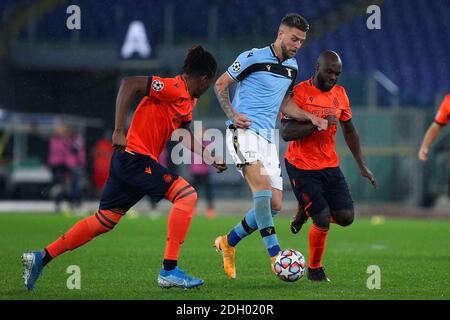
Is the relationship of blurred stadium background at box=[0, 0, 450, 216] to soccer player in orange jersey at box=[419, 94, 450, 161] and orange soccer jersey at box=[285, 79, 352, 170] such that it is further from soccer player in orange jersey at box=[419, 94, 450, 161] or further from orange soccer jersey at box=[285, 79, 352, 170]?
orange soccer jersey at box=[285, 79, 352, 170]

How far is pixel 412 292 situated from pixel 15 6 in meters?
25.6

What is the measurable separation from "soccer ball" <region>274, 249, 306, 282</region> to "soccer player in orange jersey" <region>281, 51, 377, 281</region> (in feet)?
2.25

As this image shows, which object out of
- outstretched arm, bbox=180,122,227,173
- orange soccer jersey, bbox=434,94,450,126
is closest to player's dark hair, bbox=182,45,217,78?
outstretched arm, bbox=180,122,227,173

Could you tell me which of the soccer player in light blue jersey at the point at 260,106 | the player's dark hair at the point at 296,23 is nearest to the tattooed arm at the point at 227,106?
the soccer player in light blue jersey at the point at 260,106

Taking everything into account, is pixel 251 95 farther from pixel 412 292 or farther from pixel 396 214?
pixel 396 214

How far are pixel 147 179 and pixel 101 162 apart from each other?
21537 millimetres

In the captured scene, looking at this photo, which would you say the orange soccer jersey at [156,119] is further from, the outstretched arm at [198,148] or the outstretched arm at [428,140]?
the outstretched arm at [428,140]

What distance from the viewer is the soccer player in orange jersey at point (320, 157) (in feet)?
28.5

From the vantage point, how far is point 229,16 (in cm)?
2747

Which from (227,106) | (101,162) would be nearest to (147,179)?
(227,106)

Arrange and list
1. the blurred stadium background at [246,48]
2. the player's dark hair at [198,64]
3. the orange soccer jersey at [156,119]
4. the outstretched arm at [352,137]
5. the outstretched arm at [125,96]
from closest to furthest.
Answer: the outstretched arm at [125,96], the orange soccer jersey at [156,119], the player's dark hair at [198,64], the outstretched arm at [352,137], the blurred stadium background at [246,48]

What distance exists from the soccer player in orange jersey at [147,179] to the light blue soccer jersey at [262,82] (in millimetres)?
1060

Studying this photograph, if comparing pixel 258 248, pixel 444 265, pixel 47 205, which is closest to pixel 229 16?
pixel 47 205

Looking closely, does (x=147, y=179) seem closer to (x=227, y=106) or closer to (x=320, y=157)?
(x=227, y=106)
